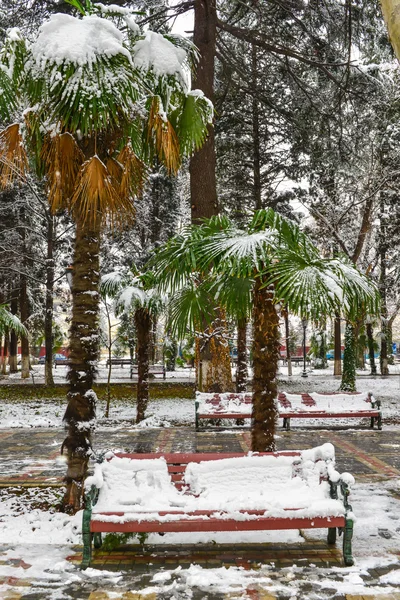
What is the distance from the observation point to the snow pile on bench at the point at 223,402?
1175 centimetres

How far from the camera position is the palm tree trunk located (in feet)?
18.5

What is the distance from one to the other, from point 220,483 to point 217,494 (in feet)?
0.55

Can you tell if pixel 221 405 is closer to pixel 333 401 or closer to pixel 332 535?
pixel 333 401

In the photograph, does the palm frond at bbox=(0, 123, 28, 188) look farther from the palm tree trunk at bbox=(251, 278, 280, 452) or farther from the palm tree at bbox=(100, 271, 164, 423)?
the palm tree at bbox=(100, 271, 164, 423)

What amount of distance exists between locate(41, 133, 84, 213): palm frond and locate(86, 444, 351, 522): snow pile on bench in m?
2.92

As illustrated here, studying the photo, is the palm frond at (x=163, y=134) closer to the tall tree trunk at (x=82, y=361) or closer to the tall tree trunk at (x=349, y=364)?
the tall tree trunk at (x=82, y=361)

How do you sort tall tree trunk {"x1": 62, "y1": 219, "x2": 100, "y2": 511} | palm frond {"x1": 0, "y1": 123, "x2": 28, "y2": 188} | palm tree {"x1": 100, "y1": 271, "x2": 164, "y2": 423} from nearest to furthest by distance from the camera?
tall tree trunk {"x1": 62, "y1": 219, "x2": 100, "y2": 511} → palm frond {"x1": 0, "y1": 123, "x2": 28, "y2": 188} → palm tree {"x1": 100, "y1": 271, "x2": 164, "y2": 423}

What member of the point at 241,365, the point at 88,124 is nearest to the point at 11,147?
the point at 88,124

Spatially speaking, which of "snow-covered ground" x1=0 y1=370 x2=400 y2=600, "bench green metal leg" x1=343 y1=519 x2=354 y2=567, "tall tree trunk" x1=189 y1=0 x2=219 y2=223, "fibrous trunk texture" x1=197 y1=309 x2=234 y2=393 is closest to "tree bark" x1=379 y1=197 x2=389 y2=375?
"fibrous trunk texture" x1=197 y1=309 x2=234 y2=393

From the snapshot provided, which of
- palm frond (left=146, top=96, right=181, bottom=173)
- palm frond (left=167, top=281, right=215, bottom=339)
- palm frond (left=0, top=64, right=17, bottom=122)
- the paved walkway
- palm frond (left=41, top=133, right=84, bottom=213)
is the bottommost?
the paved walkway

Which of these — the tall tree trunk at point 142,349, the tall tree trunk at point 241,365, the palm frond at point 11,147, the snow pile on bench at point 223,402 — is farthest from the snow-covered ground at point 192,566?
the tall tree trunk at point 241,365

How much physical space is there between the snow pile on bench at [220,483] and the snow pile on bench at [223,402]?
6238 mm

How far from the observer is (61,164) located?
231 inches

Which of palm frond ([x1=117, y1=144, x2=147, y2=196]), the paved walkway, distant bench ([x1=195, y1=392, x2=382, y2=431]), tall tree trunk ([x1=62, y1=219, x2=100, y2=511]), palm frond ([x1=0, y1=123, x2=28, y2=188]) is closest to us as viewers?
the paved walkway
